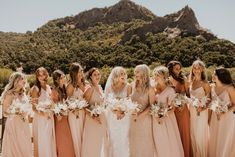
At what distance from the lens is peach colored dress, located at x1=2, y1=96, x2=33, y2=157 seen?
7273 mm

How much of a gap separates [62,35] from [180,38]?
26662 millimetres

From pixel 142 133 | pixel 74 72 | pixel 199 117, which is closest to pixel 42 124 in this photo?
pixel 74 72

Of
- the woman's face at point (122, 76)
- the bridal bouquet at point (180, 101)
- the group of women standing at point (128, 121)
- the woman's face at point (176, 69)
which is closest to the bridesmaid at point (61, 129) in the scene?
the group of women standing at point (128, 121)

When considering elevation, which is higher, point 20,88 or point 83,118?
point 20,88

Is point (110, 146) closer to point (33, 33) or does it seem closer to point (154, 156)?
point (154, 156)

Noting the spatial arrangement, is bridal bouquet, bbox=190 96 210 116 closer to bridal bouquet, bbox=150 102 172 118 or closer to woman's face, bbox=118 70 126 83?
bridal bouquet, bbox=150 102 172 118

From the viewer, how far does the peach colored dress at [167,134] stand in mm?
7199

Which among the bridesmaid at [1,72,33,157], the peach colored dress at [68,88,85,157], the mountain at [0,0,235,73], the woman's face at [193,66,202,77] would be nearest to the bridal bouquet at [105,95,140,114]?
the peach colored dress at [68,88,85,157]

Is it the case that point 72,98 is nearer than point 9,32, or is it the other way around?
point 72,98

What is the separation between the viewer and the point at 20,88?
734 cm

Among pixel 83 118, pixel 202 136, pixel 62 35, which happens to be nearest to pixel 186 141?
pixel 202 136

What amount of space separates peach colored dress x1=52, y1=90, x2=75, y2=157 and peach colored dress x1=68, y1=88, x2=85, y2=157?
79mm

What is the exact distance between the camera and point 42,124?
24.5ft

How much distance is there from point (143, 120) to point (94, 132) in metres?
1.03
